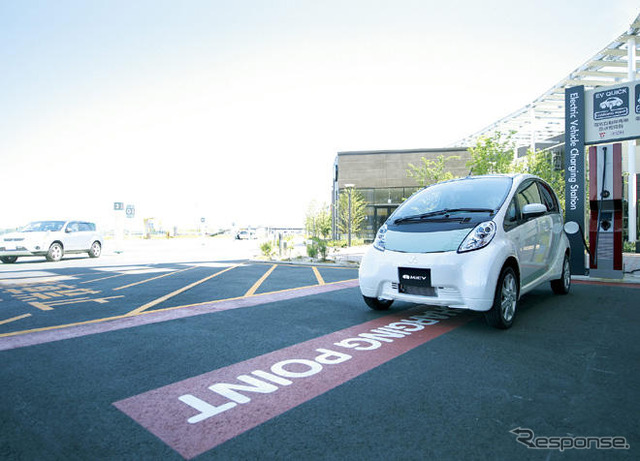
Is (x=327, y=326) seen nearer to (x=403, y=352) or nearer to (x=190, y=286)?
(x=403, y=352)

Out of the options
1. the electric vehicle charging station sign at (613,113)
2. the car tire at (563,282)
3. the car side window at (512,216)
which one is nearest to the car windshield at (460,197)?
the car side window at (512,216)

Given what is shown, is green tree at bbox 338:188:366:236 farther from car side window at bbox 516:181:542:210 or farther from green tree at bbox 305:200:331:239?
A: car side window at bbox 516:181:542:210

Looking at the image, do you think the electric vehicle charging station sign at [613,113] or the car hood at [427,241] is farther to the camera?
the electric vehicle charging station sign at [613,113]

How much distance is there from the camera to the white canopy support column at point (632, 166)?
1931 centimetres

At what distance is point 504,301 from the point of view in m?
4.43

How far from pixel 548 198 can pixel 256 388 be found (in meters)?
5.65

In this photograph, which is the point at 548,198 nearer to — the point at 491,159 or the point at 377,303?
the point at 377,303

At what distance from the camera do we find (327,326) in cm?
476

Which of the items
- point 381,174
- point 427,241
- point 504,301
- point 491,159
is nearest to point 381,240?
point 427,241

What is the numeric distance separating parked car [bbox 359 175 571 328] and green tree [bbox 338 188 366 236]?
72.6 ft

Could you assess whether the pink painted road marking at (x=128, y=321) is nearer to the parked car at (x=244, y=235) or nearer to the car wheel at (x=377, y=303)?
the car wheel at (x=377, y=303)

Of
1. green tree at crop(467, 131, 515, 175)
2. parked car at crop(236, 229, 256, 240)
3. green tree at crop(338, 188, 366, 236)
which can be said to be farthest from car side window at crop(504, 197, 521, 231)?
parked car at crop(236, 229, 256, 240)

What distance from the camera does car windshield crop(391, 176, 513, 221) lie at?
4.88 meters

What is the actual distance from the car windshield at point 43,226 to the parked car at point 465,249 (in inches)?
600
